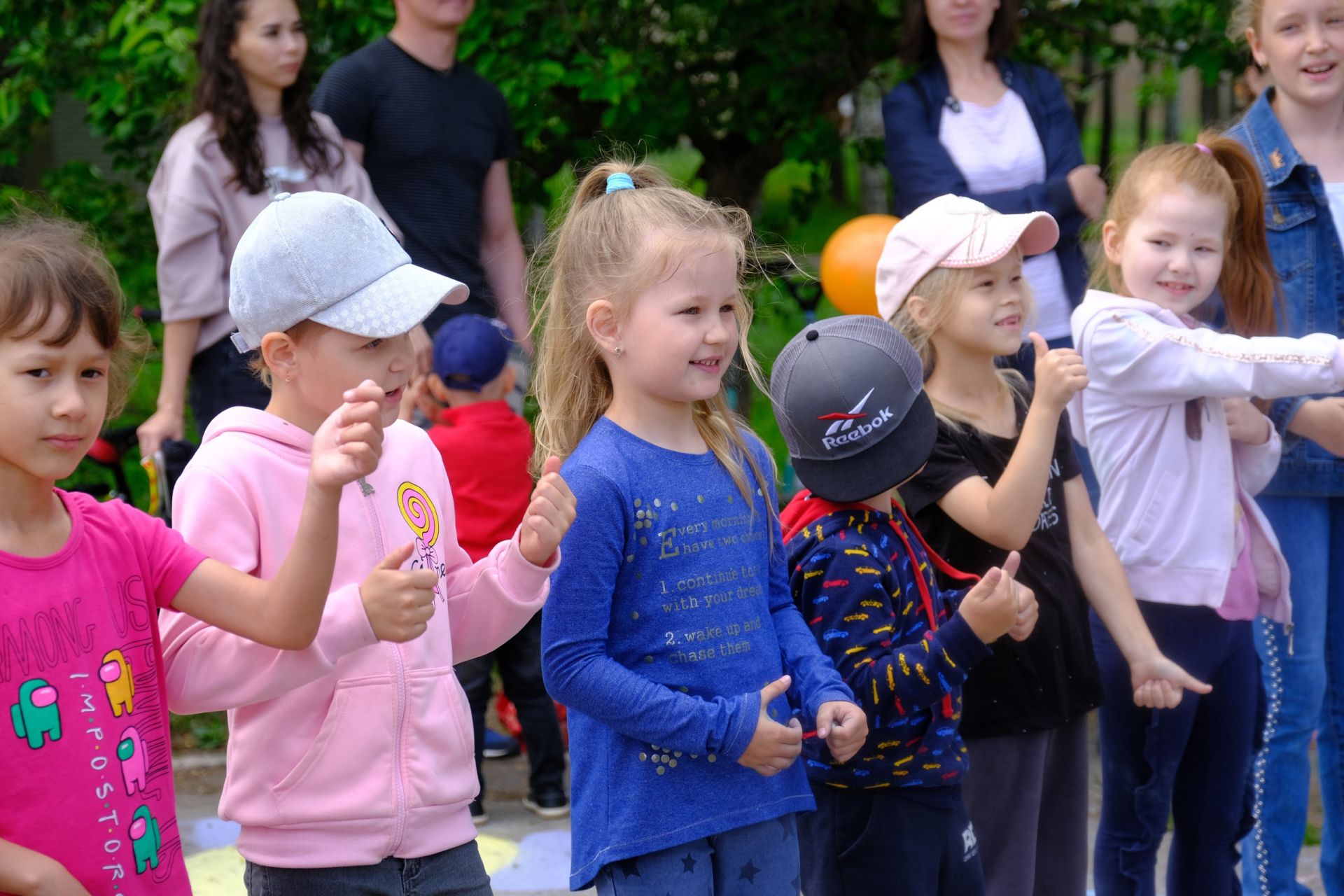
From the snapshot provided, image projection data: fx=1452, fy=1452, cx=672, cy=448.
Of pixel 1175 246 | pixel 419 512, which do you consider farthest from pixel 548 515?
pixel 1175 246

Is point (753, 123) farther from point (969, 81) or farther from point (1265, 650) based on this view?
point (1265, 650)

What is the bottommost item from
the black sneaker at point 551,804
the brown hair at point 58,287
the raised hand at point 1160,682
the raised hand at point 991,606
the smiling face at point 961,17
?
the black sneaker at point 551,804

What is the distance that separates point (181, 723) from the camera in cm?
524

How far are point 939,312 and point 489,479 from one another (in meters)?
1.84

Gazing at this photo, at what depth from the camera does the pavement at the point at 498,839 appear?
4023mm

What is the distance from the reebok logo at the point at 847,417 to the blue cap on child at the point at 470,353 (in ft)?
6.53

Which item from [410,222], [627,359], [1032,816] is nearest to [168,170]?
[410,222]

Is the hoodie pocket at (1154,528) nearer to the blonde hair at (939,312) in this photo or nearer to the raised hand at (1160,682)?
the raised hand at (1160,682)

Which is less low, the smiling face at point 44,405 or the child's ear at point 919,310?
the smiling face at point 44,405

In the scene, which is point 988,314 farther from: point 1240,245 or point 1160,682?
point 1240,245

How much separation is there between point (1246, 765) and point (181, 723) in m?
3.62

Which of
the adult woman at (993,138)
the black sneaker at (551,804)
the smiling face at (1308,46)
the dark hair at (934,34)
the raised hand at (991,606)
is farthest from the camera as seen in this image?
the dark hair at (934,34)

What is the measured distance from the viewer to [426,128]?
4648 mm

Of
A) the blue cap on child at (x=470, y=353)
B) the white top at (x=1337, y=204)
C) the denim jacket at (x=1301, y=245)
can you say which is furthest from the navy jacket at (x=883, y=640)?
the blue cap on child at (x=470, y=353)
